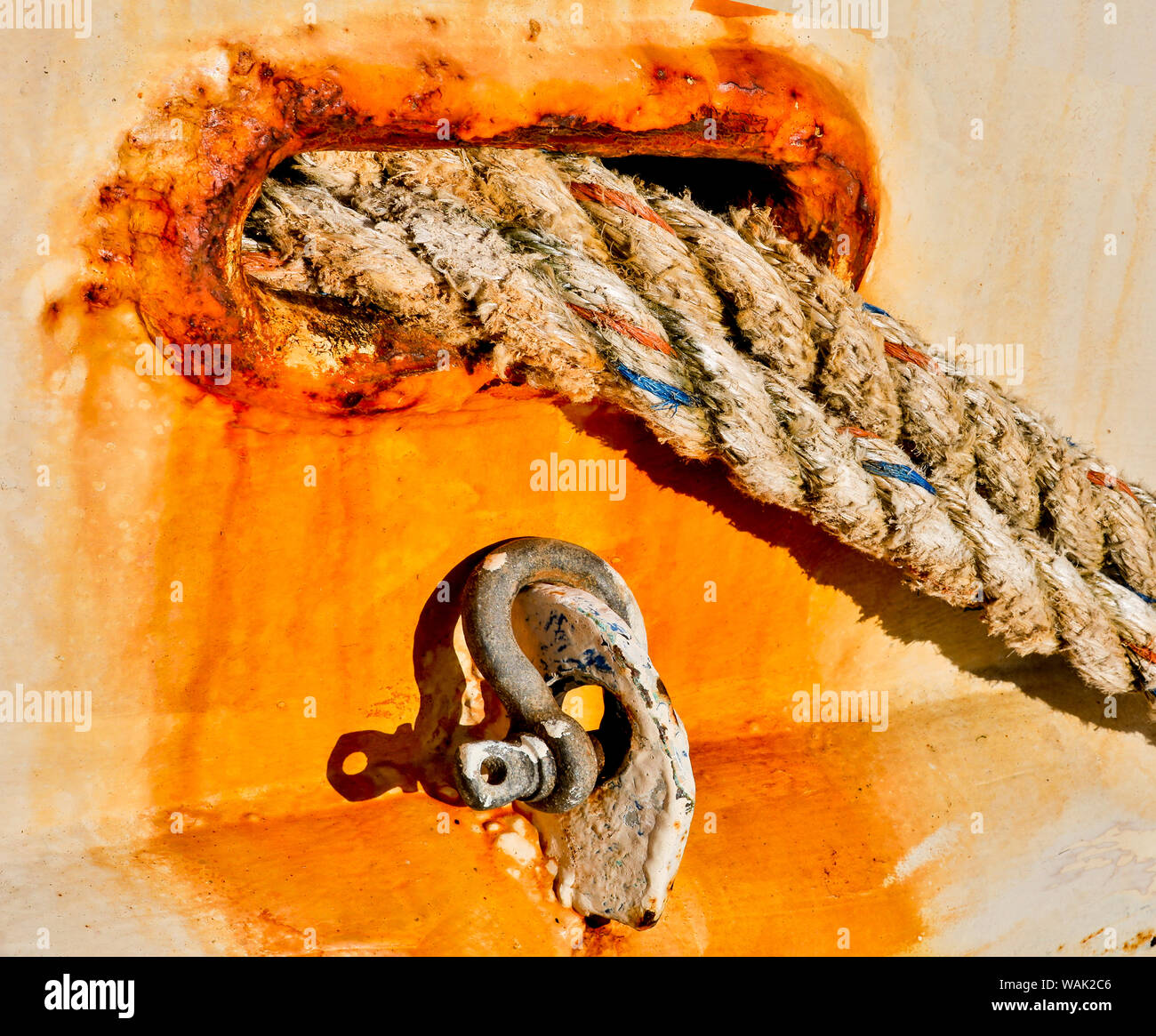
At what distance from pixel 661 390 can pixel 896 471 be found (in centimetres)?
48

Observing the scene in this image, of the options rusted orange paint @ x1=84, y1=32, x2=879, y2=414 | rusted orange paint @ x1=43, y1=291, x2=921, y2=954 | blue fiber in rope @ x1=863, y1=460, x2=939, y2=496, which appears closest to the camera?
rusted orange paint @ x1=84, y1=32, x2=879, y2=414

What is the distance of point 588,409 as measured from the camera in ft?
5.79

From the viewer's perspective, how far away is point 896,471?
73.2 inches

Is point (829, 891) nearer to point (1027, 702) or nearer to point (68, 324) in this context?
point (1027, 702)

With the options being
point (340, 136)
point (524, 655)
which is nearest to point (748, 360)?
point (524, 655)

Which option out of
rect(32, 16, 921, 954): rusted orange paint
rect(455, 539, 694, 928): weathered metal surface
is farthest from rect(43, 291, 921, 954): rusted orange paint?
rect(455, 539, 694, 928): weathered metal surface

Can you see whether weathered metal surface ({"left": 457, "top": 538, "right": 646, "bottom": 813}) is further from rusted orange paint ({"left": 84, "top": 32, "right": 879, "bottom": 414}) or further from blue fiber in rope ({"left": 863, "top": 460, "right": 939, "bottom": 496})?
blue fiber in rope ({"left": 863, "top": 460, "right": 939, "bottom": 496})

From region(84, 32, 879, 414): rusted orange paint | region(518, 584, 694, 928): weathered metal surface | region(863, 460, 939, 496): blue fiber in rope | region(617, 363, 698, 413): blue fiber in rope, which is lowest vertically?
region(518, 584, 694, 928): weathered metal surface

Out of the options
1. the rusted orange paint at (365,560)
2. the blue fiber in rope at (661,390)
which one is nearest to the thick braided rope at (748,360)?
the blue fiber in rope at (661,390)

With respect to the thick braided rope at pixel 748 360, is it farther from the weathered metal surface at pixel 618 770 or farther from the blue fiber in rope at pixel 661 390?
the weathered metal surface at pixel 618 770

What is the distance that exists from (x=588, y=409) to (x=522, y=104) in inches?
18.9

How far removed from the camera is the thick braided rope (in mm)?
1611

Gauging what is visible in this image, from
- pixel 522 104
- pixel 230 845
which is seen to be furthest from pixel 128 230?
pixel 230 845

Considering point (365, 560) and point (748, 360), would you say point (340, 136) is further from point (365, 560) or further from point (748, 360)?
point (748, 360)
